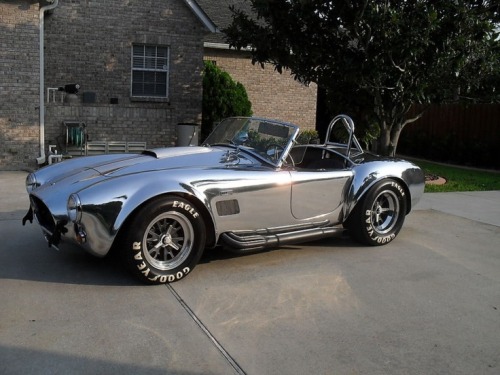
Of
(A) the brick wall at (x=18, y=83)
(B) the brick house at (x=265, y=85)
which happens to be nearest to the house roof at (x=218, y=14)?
(B) the brick house at (x=265, y=85)

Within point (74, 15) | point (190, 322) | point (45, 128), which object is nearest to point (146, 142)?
point (45, 128)

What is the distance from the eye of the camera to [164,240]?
474cm

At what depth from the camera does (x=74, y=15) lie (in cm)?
1342

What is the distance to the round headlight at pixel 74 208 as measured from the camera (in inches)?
172

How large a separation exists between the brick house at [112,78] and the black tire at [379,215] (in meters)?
8.13

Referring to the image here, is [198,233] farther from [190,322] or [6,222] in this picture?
[6,222]

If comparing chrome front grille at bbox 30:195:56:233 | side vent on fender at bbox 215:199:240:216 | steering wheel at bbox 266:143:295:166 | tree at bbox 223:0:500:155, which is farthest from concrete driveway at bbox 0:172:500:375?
tree at bbox 223:0:500:155

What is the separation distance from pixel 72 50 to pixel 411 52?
8184 millimetres

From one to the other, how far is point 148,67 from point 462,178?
827cm

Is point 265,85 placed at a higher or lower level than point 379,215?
higher

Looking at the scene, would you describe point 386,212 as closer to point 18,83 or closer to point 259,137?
point 259,137

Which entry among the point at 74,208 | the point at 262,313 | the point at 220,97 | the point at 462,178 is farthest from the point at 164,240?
the point at 220,97

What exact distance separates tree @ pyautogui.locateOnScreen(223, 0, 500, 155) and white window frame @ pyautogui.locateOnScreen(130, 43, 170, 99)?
123 inches

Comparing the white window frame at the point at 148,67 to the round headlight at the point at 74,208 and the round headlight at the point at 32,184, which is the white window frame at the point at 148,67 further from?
the round headlight at the point at 74,208
